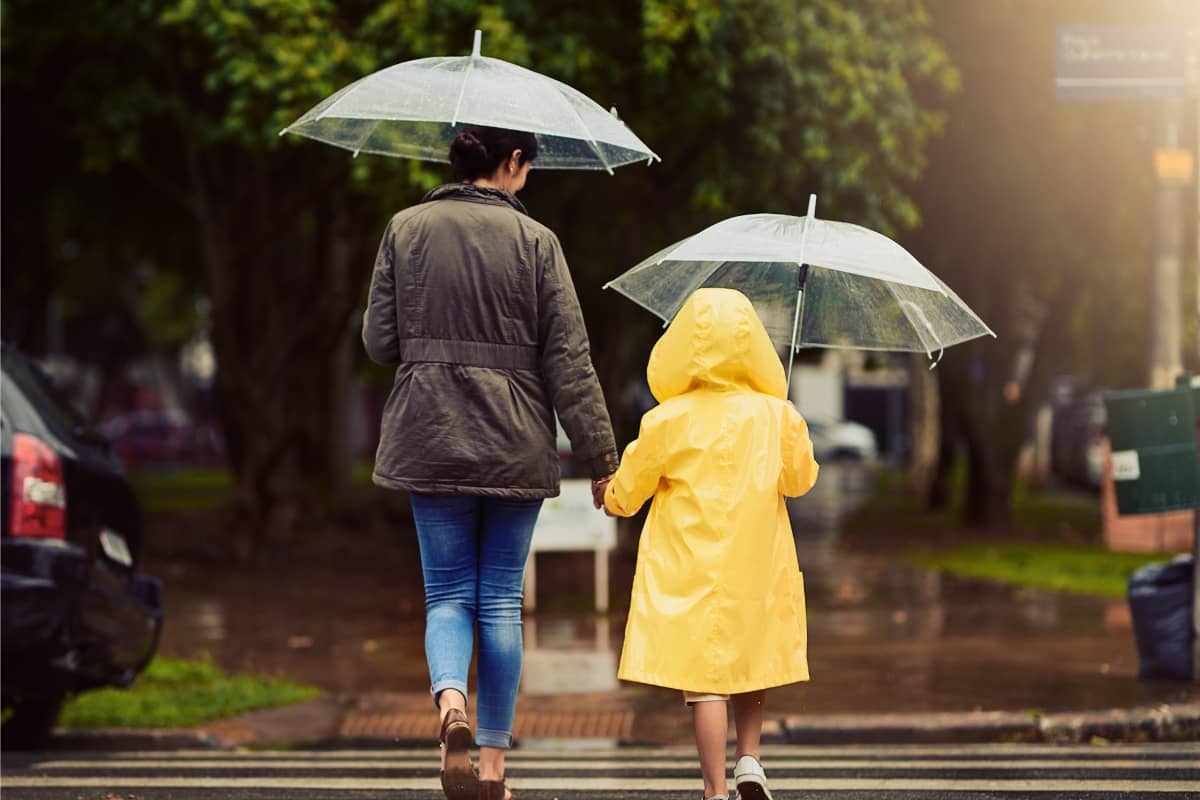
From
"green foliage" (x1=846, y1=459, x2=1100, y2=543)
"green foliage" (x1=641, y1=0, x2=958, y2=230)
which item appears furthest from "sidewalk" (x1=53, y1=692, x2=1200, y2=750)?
"green foliage" (x1=846, y1=459, x2=1100, y2=543)

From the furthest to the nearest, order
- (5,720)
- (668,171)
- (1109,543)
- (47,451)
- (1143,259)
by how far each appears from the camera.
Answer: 1. (1143,259)
2. (1109,543)
3. (668,171)
4. (5,720)
5. (47,451)

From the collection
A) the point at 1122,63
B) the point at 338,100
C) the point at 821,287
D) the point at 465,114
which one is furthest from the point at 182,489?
the point at 465,114

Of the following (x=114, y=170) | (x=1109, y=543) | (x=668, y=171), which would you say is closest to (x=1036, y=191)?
(x=1109, y=543)

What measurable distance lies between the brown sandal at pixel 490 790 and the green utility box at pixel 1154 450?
4688 mm

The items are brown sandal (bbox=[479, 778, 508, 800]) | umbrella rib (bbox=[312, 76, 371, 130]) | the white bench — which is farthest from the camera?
the white bench

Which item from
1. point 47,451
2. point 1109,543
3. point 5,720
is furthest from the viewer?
point 1109,543

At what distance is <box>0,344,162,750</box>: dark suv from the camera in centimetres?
641

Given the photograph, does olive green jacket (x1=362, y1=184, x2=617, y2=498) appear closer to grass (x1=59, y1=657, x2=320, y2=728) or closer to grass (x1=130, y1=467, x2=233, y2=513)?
grass (x1=59, y1=657, x2=320, y2=728)

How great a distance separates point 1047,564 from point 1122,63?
286 inches

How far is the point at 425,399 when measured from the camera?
4812mm

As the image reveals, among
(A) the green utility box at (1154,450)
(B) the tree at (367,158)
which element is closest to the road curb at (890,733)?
(A) the green utility box at (1154,450)

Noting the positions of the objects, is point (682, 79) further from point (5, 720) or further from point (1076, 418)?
point (1076, 418)

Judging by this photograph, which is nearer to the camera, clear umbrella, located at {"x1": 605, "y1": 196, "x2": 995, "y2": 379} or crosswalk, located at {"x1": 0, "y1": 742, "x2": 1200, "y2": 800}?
clear umbrella, located at {"x1": 605, "y1": 196, "x2": 995, "y2": 379}

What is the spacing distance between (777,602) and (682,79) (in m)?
8.21
